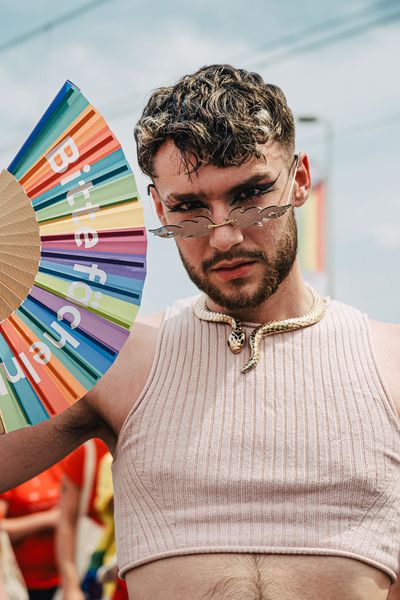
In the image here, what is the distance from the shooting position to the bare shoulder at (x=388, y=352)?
88.2 inches

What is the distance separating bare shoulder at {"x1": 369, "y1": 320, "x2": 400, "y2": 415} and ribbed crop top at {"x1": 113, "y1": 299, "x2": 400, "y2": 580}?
0.02 meters

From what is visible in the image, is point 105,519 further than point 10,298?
Yes

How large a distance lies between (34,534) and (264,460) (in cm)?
280

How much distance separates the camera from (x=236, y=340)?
7.59ft

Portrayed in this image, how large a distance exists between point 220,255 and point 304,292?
349mm

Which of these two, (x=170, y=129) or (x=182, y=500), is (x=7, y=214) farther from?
(x=182, y=500)

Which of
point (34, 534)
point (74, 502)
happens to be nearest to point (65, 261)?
point (74, 502)

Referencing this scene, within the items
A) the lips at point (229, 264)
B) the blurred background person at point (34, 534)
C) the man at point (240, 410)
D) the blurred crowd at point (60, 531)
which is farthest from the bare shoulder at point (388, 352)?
the blurred background person at point (34, 534)

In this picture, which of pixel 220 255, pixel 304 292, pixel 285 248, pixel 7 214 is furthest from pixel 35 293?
pixel 304 292

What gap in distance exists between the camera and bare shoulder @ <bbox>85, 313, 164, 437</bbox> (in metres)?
2.25

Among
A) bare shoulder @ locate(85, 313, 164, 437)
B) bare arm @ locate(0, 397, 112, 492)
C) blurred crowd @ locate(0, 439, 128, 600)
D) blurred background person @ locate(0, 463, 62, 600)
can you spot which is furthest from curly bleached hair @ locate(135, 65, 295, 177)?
blurred background person @ locate(0, 463, 62, 600)

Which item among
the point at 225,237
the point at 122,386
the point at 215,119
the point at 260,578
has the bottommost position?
the point at 260,578

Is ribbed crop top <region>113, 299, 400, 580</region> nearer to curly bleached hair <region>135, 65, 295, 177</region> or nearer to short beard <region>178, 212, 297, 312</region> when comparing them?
short beard <region>178, 212, 297, 312</region>

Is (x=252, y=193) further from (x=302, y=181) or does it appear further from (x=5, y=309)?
(x=5, y=309)
